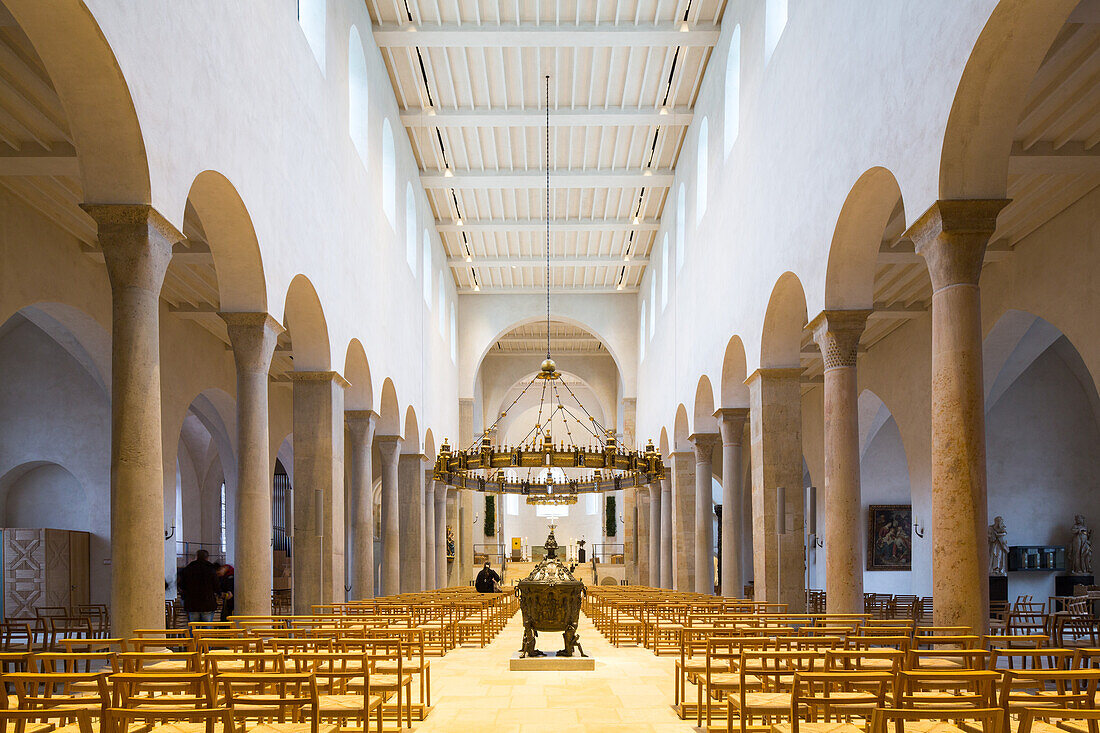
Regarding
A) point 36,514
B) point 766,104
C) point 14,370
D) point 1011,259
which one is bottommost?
point 36,514

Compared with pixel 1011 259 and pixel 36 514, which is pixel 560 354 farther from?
pixel 1011 259

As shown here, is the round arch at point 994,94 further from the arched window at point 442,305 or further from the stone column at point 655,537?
the stone column at point 655,537

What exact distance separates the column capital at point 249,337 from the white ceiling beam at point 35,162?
2762 millimetres

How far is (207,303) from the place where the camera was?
23.1m

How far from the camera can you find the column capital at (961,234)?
10195mm

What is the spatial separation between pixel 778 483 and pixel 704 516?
31.5ft

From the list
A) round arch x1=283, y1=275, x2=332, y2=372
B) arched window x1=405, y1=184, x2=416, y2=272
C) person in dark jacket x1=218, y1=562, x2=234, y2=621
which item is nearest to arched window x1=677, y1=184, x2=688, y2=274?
arched window x1=405, y1=184, x2=416, y2=272

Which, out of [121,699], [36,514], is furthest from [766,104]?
[36,514]

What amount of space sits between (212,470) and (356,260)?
1598 cm

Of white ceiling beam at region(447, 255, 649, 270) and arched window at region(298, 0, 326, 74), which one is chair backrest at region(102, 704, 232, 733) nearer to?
arched window at region(298, 0, 326, 74)

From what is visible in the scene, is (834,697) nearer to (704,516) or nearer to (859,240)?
(859,240)

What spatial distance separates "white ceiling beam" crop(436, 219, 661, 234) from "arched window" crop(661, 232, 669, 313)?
113 centimetres

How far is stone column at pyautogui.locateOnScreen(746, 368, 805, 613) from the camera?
1739 cm

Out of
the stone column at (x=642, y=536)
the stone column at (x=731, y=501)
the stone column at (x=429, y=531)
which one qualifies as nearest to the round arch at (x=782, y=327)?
the stone column at (x=731, y=501)
